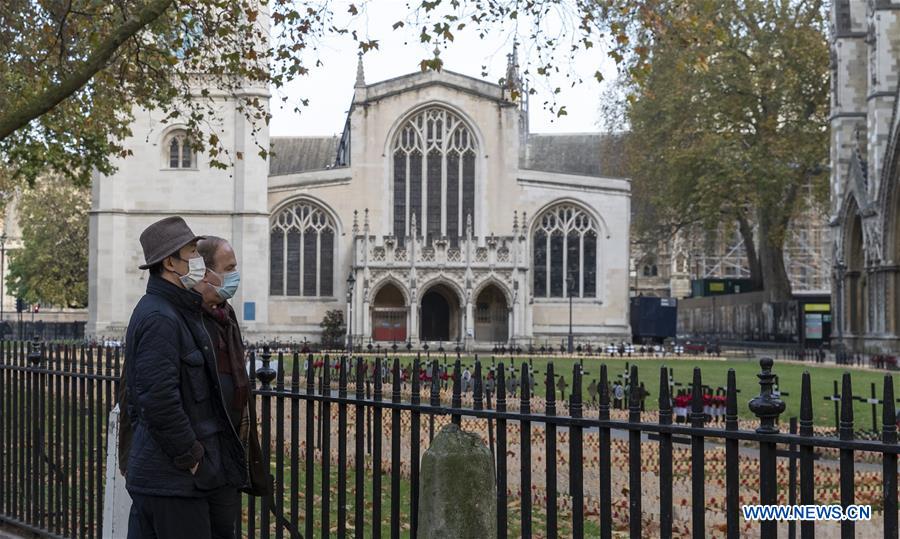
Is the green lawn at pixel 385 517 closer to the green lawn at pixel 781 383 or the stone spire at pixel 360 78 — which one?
the green lawn at pixel 781 383

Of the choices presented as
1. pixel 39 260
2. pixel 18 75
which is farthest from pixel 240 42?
pixel 39 260

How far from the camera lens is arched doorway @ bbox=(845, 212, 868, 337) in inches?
1613

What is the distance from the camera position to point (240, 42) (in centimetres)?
1291

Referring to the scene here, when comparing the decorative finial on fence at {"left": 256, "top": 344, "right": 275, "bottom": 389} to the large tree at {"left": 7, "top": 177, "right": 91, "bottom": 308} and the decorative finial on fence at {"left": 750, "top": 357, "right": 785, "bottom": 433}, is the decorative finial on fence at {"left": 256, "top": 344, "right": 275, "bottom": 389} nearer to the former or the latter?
the decorative finial on fence at {"left": 750, "top": 357, "right": 785, "bottom": 433}

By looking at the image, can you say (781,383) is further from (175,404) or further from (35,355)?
(175,404)

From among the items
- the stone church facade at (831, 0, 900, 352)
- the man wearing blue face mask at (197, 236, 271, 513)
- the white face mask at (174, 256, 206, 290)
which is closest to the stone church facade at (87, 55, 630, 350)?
the stone church facade at (831, 0, 900, 352)

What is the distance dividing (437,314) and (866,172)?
62.1 ft

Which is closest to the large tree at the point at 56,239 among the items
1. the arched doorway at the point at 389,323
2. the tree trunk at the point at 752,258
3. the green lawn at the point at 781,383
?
the arched doorway at the point at 389,323

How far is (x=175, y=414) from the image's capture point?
4.66 metres

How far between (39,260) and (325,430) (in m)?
53.8

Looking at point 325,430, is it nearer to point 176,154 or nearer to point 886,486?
point 886,486

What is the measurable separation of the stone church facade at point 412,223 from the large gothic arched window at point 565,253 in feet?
0.21

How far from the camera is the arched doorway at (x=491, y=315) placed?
4616 centimetres

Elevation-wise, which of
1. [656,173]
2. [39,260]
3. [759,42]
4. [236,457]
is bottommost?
[236,457]
